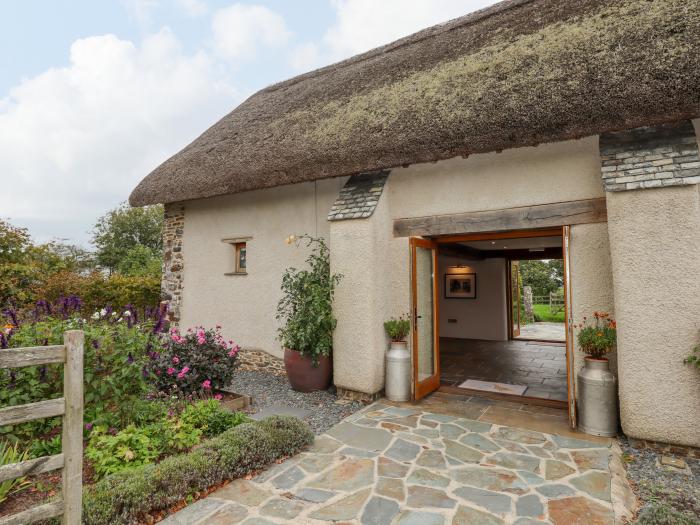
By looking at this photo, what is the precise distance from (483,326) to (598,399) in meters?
7.11

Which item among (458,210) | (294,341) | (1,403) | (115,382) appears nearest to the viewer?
(1,403)

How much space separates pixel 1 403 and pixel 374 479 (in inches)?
118

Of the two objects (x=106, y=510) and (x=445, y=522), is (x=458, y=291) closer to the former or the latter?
(x=445, y=522)

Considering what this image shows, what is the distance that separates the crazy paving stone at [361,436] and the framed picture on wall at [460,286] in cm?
766

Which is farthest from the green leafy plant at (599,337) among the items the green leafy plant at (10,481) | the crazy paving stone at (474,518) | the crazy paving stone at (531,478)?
the green leafy plant at (10,481)

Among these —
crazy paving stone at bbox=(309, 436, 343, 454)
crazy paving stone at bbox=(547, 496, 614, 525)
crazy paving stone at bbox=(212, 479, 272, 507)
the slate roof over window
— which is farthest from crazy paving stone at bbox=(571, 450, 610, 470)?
the slate roof over window

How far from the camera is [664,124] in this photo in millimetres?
3703

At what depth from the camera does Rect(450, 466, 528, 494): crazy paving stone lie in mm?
2936

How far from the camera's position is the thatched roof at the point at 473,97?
3.66 m

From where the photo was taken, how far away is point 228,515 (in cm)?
258

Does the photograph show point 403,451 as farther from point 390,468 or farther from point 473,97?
point 473,97

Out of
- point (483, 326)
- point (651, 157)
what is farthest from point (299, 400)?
point (483, 326)

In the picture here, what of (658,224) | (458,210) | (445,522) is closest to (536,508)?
(445,522)

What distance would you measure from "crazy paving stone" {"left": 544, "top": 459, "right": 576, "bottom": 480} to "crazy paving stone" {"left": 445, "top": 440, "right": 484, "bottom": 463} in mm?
534
